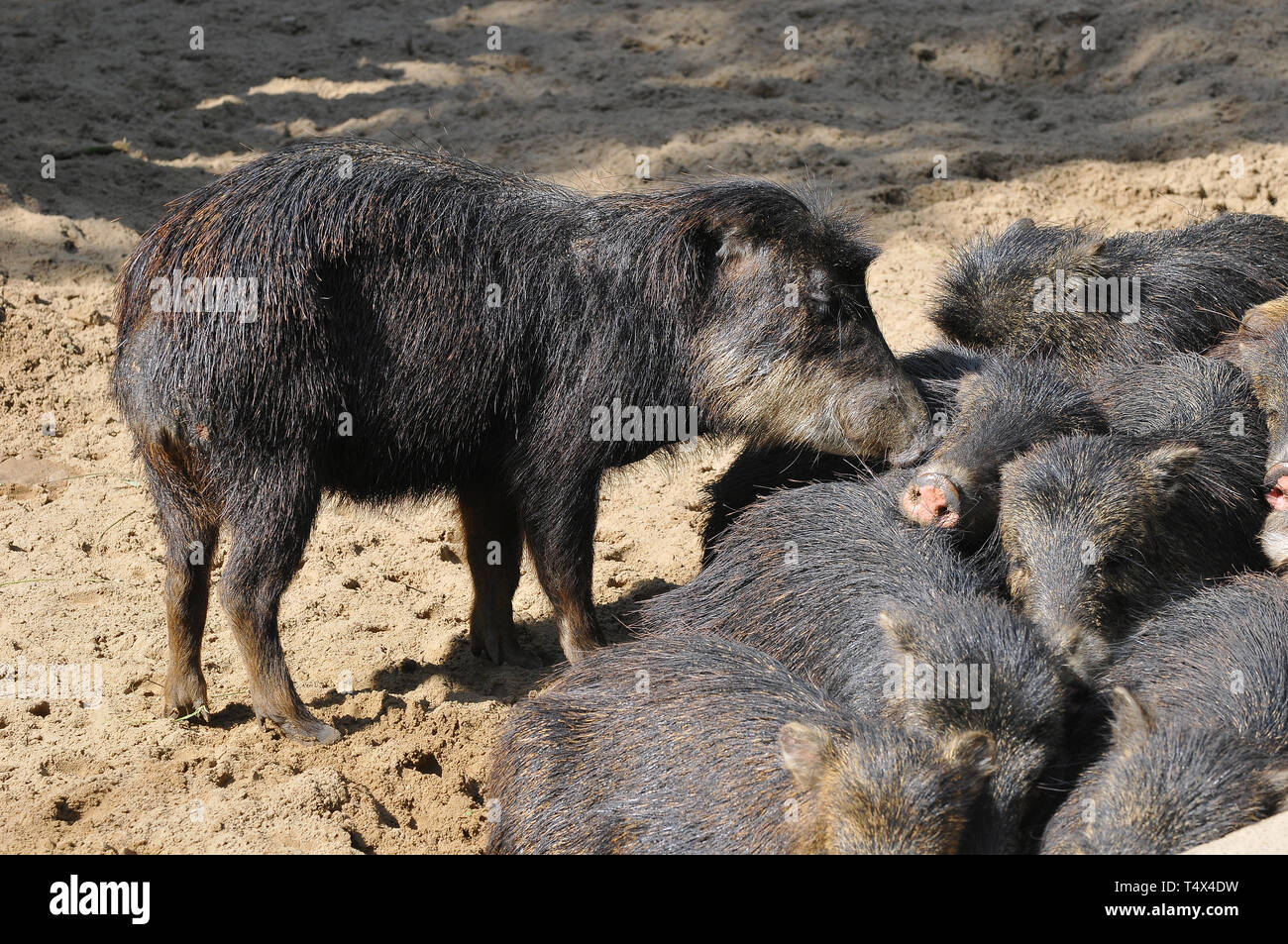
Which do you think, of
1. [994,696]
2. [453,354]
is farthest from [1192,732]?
[453,354]

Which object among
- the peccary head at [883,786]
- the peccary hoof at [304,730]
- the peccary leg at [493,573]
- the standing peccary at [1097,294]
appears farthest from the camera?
the standing peccary at [1097,294]

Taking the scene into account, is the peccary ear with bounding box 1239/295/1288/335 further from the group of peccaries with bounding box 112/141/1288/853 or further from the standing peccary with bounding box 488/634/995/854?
the standing peccary with bounding box 488/634/995/854

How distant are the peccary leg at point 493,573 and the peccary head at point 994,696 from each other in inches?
72.5

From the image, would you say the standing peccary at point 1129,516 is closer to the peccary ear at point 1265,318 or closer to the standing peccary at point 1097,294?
the peccary ear at point 1265,318

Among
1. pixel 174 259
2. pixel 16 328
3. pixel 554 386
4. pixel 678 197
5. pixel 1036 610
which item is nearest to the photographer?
pixel 1036 610

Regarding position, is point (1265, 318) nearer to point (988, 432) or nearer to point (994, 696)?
point (988, 432)

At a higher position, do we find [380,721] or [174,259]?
[174,259]

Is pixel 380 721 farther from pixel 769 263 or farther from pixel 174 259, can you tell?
pixel 769 263

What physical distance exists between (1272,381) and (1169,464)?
973 mm

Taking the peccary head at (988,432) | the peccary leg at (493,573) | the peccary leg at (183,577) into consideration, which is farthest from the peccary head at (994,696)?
the peccary leg at (183,577)

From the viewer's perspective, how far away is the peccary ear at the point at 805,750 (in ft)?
10.7

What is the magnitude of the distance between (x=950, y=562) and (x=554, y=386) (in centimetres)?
143

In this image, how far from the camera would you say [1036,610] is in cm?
403
